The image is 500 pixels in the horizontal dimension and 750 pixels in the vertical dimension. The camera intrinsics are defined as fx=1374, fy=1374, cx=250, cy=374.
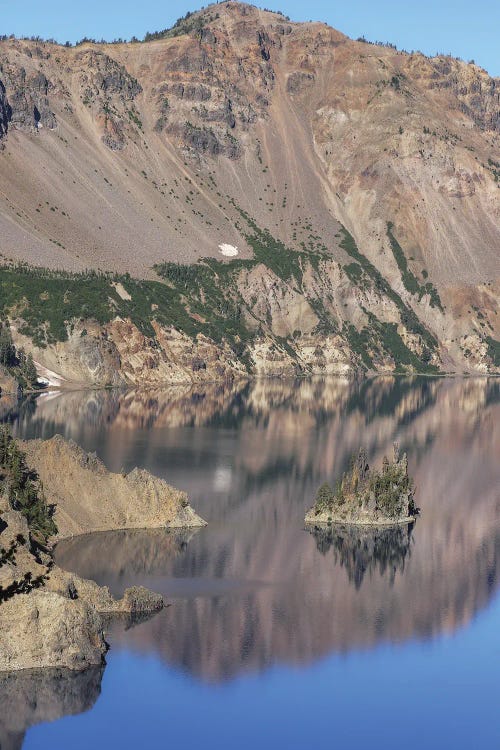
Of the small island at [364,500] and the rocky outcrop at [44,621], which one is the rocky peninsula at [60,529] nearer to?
the rocky outcrop at [44,621]

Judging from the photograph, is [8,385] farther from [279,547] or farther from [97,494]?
[279,547]

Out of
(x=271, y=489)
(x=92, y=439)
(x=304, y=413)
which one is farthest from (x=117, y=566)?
(x=304, y=413)

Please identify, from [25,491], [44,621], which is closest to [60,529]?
[25,491]

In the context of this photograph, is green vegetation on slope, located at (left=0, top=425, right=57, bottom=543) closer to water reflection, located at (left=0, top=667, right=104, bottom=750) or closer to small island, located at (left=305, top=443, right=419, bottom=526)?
water reflection, located at (left=0, top=667, right=104, bottom=750)

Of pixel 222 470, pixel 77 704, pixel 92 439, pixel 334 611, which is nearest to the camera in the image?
pixel 77 704

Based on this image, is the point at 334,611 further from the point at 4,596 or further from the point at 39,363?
the point at 39,363

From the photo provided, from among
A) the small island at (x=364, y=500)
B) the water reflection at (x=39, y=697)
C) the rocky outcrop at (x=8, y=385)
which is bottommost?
the water reflection at (x=39, y=697)

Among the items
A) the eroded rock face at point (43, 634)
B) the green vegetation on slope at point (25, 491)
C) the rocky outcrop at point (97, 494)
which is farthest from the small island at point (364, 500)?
the eroded rock face at point (43, 634)
